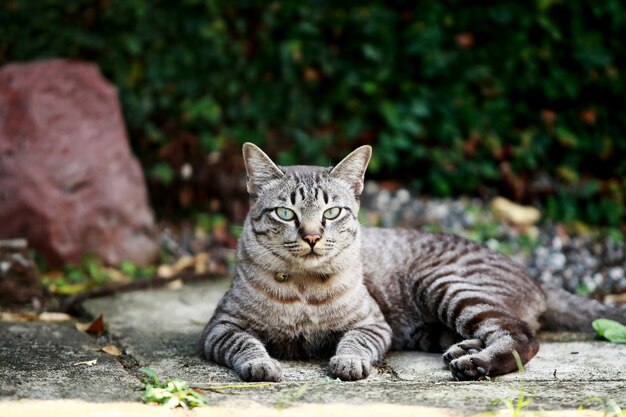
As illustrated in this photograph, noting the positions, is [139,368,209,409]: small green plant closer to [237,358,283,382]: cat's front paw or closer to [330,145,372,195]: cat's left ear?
[237,358,283,382]: cat's front paw

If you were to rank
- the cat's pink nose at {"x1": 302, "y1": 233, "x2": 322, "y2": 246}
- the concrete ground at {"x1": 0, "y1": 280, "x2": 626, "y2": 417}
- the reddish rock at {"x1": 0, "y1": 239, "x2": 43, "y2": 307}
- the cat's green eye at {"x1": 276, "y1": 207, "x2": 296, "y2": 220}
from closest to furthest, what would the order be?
the concrete ground at {"x1": 0, "y1": 280, "x2": 626, "y2": 417} → the cat's pink nose at {"x1": 302, "y1": 233, "x2": 322, "y2": 246} → the cat's green eye at {"x1": 276, "y1": 207, "x2": 296, "y2": 220} → the reddish rock at {"x1": 0, "y1": 239, "x2": 43, "y2": 307}

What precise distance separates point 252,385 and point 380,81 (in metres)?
4.58

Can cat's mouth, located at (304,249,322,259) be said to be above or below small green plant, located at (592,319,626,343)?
above

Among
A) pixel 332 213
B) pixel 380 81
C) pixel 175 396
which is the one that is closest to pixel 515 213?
pixel 380 81

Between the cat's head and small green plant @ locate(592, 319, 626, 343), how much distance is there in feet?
4.65

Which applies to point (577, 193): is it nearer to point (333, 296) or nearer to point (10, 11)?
point (333, 296)

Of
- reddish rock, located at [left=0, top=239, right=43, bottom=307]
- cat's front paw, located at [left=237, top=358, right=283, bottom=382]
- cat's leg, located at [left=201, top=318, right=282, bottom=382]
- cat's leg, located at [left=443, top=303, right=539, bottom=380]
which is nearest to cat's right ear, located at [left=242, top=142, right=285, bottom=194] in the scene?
cat's leg, located at [left=201, top=318, right=282, bottom=382]

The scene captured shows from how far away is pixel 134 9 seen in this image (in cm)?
759

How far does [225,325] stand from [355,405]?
1132 mm

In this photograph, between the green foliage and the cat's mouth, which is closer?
the cat's mouth

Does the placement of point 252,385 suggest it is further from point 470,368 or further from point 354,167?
point 354,167

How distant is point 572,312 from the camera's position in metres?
4.81

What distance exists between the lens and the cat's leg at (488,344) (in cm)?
378

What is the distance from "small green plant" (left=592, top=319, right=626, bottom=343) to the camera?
4.52m
